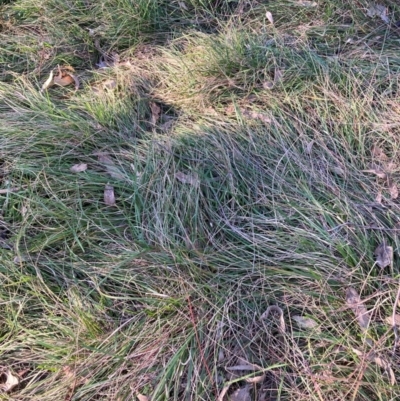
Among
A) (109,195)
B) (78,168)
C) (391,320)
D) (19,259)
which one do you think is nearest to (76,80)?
(78,168)

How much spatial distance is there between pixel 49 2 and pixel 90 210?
189cm

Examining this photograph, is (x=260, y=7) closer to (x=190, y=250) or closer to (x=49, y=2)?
(x=49, y=2)

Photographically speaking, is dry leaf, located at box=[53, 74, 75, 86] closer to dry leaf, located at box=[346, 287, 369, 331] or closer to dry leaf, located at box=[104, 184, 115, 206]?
dry leaf, located at box=[104, 184, 115, 206]

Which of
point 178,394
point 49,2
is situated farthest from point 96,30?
point 178,394

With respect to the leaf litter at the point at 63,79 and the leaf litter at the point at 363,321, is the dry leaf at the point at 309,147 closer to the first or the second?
the leaf litter at the point at 363,321

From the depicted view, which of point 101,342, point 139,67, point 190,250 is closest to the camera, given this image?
point 101,342

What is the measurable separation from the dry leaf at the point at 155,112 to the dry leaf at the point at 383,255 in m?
1.50

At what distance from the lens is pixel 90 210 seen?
2641 mm

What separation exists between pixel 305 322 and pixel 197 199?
32.2 inches

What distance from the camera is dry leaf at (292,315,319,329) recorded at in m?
2.15

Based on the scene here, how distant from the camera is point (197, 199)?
103 inches

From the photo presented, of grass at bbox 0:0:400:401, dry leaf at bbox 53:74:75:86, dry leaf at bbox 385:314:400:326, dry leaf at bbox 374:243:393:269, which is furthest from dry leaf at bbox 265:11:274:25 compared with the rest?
dry leaf at bbox 385:314:400:326

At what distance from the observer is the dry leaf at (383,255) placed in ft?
7.45

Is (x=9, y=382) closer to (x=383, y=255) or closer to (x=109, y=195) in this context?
(x=109, y=195)
